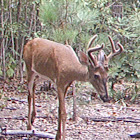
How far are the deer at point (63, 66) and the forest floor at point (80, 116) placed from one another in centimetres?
52

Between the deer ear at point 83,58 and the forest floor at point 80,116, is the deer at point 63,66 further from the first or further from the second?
the forest floor at point 80,116

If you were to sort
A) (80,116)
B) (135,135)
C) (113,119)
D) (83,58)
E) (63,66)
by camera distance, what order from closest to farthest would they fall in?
(83,58) → (63,66) → (135,135) → (113,119) → (80,116)

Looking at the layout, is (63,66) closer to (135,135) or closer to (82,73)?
(82,73)

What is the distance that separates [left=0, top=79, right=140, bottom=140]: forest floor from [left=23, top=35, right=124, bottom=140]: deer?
0.52 m

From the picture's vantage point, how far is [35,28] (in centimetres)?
1004

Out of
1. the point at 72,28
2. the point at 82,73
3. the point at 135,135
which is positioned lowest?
the point at 135,135

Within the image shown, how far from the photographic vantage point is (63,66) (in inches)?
199

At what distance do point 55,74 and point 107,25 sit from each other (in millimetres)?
4777

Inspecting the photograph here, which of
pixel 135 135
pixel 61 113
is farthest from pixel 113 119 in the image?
pixel 61 113

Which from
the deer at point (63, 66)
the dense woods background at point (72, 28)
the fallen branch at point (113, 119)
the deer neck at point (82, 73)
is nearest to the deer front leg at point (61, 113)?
the deer at point (63, 66)

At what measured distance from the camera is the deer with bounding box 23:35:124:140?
15.6ft

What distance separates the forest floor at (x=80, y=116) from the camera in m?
6.07

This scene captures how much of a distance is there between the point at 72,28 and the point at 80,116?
1.61 metres

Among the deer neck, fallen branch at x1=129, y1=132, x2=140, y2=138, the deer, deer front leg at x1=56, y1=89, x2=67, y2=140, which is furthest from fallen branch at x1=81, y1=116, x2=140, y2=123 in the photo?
the deer neck
